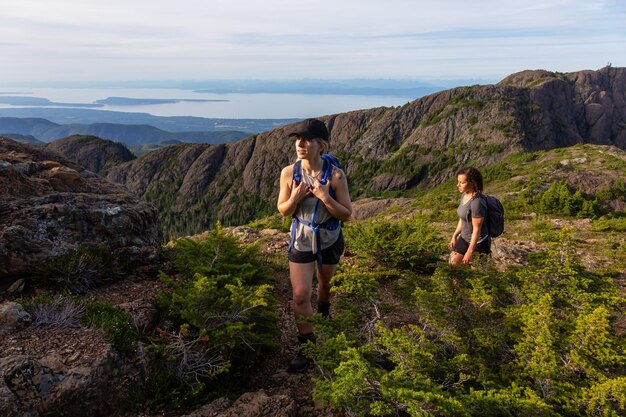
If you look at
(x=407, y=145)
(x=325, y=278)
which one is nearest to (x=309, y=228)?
(x=325, y=278)

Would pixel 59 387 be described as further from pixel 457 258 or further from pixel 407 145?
pixel 407 145

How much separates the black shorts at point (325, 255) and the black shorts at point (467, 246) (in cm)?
265

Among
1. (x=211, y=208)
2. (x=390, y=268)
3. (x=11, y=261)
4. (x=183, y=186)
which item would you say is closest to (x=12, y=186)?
(x=11, y=261)

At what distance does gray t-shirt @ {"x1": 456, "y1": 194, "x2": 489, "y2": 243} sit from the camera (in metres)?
6.18

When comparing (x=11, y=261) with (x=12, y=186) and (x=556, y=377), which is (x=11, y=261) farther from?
(x=556, y=377)

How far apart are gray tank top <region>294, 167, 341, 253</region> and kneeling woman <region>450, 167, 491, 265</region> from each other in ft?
8.80

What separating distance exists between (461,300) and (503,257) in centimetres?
488

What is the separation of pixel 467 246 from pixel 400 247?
234 centimetres

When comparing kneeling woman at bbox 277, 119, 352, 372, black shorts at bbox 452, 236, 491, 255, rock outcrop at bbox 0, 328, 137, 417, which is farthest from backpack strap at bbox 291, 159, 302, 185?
black shorts at bbox 452, 236, 491, 255

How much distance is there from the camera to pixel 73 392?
11.7 ft

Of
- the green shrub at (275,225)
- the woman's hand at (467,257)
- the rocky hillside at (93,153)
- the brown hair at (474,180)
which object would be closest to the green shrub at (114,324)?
the woman's hand at (467,257)

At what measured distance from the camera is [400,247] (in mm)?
8820

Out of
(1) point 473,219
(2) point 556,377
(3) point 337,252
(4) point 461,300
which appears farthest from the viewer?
(1) point 473,219

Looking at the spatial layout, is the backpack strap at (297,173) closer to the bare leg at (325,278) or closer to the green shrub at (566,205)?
the bare leg at (325,278)
